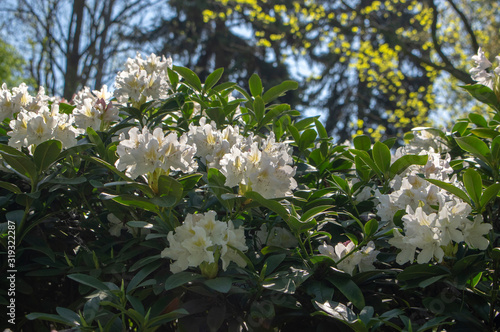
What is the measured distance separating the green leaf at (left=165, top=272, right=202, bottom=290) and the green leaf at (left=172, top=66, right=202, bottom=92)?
35.0 inches

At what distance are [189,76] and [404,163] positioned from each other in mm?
868

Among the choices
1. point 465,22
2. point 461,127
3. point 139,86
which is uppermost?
point 465,22

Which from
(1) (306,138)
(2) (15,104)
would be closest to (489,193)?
(1) (306,138)

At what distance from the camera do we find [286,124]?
195 centimetres

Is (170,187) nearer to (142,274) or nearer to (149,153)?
(149,153)

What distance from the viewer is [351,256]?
1.40 metres

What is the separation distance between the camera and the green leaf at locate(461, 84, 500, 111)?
5.76ft

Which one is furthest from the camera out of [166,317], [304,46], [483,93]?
[304,46]

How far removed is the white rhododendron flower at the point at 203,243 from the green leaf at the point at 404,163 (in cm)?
63

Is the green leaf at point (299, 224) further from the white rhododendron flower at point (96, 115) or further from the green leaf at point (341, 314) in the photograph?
the white rhododendron flower at point (96, 115)

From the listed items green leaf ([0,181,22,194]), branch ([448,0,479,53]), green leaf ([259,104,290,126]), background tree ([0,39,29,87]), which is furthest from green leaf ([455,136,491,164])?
background tree ([0,39,29,87])

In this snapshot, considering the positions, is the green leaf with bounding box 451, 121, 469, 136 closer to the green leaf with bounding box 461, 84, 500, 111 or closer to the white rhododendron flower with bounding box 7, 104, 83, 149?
the green leaf with bounding box 461, 84, 500, 111

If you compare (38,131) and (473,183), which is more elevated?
(38,131)

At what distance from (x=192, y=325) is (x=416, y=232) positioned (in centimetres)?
64
